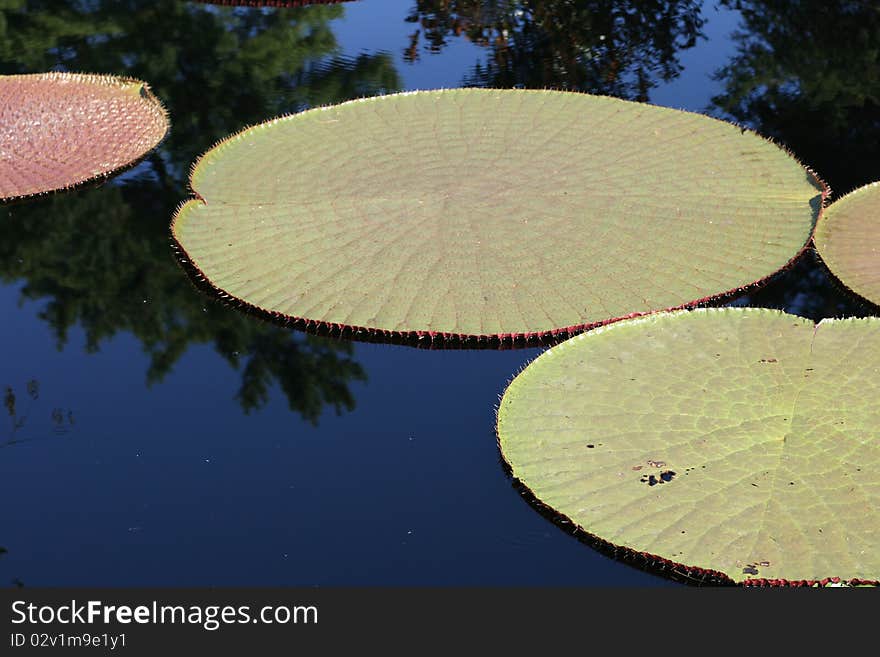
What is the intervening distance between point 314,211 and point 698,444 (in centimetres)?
144

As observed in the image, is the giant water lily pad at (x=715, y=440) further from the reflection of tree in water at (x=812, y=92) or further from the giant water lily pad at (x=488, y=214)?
the reflection of tree in water at (x=812, y=92)

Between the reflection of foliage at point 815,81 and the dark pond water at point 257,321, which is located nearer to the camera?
the dark pond water at point 257,321

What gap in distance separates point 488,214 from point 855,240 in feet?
3.25

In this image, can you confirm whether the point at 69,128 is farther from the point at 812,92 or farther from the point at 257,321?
the point at 812,92

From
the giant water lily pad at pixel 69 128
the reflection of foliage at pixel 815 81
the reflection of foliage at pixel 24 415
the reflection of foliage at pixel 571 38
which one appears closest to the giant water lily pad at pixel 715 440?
the reflection of foliage at pixel 24 415

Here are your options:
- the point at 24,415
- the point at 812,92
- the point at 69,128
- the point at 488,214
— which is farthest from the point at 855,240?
the point at 69,128

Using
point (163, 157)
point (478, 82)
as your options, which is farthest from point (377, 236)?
point (478, 82)

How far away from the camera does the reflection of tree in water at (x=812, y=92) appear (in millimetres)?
3064

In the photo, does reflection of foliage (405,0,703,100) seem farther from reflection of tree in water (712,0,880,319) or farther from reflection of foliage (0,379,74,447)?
reflection of foliage (0,379,74,447)

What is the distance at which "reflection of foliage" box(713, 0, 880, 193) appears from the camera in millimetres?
3756

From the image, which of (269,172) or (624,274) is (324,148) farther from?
(624,274)

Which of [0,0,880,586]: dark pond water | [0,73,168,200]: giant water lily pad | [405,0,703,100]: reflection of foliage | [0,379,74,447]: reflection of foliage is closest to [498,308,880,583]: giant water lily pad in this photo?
[0,0,880,586]: dark pond water

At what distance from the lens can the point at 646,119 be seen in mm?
3857

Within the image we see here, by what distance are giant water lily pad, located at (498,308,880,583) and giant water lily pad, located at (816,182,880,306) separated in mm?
260
